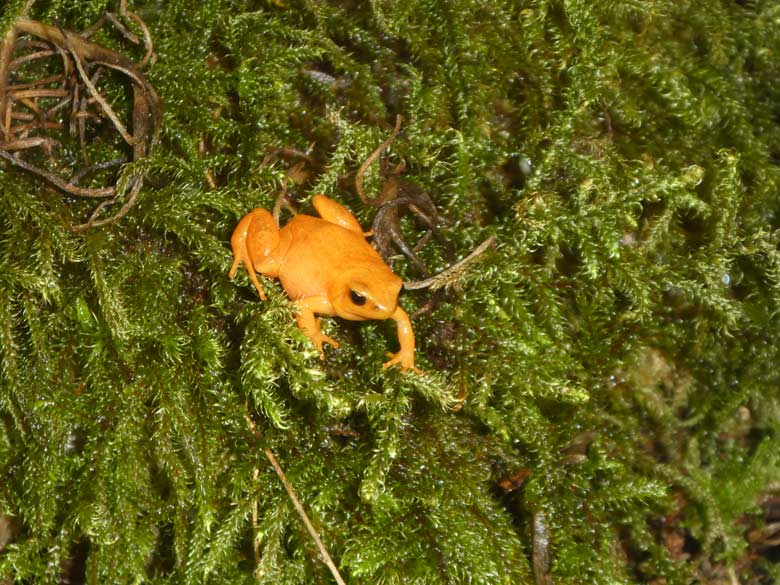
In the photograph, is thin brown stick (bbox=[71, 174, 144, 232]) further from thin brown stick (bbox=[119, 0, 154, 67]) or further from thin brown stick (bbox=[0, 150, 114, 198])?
thin brown stick (bbox=[119, 0, 154, 67])

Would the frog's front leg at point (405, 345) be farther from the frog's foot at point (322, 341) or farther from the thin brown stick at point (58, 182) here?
the thin brown stick at point (58, 182)

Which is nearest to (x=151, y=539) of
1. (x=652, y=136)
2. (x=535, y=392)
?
(x=535, y=392)

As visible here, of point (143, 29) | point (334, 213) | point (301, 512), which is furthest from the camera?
point (143, 29)

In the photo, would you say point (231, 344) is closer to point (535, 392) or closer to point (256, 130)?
point (256, 130)

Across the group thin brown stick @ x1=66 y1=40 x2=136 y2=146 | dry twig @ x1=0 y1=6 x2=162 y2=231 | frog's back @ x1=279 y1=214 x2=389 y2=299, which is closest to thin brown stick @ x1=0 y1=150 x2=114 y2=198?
dry twig @ x1=0 y1=6 x2=162 y2=231

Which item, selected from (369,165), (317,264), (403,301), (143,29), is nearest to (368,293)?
(317,264)

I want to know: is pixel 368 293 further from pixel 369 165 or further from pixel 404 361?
pixel 369 165

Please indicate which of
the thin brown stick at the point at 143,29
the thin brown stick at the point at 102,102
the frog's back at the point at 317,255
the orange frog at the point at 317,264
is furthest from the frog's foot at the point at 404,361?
the thin brown stick at the point at 143,29
